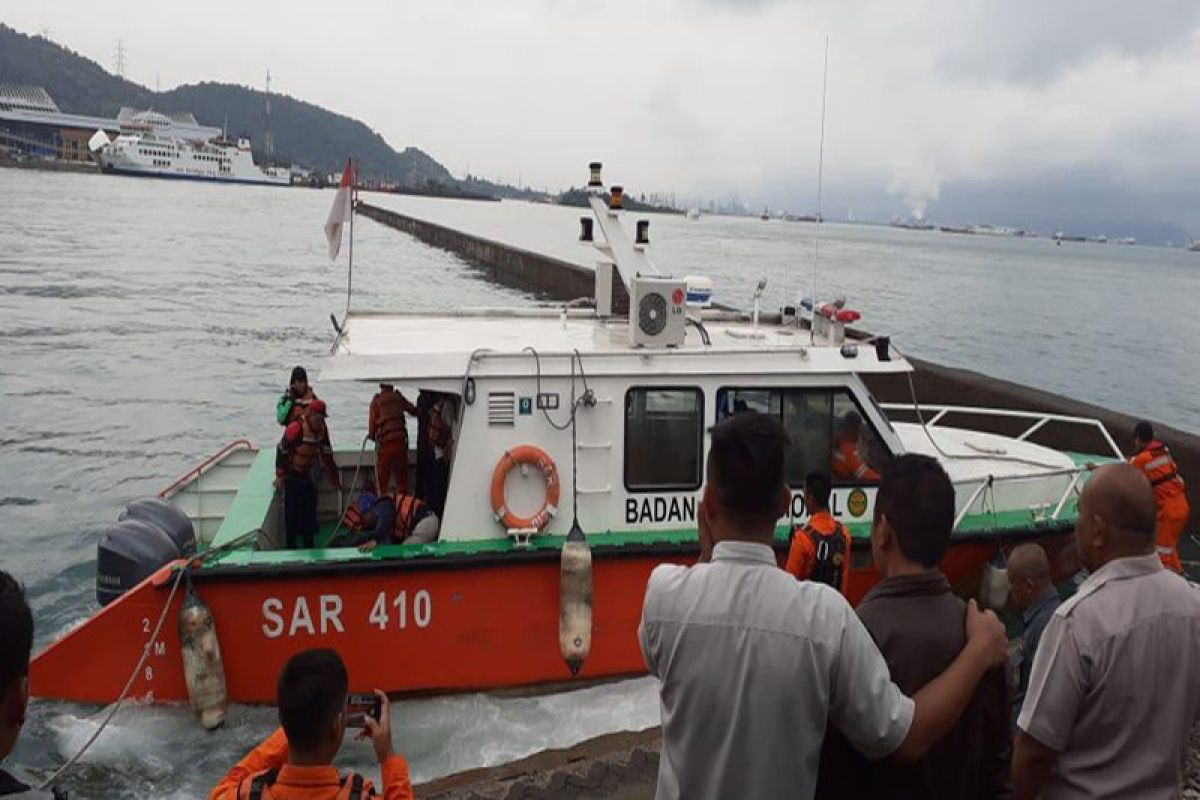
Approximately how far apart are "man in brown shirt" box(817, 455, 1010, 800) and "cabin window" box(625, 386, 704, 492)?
4081mm

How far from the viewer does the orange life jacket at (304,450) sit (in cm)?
685

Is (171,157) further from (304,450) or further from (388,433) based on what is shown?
(388,433)

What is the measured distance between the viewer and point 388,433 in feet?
22.5

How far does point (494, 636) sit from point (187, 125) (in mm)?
183864

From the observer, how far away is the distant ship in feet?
429

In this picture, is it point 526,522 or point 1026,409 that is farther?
point 1026,409

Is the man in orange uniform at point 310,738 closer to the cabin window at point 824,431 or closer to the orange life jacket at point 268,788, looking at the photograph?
the orange life jacket at point 268,788

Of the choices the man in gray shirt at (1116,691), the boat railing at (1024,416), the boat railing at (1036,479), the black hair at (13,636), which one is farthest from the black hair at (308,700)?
the boat railing at (1024,416)

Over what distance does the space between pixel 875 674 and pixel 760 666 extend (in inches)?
9.7

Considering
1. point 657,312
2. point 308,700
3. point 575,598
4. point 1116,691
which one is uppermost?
point 657,312

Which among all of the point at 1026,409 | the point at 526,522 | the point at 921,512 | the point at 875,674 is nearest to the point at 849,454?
the point at 526,522

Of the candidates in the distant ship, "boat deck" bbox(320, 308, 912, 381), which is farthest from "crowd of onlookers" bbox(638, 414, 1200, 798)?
the distant ship

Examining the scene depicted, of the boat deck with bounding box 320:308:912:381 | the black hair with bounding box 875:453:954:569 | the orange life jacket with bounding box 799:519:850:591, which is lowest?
the orange life jacket with bounding box 799:519:850:591

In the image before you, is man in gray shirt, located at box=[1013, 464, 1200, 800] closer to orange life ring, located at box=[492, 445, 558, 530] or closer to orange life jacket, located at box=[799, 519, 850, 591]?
orange life jacket, located at box=[799, 519, 850, 591]
